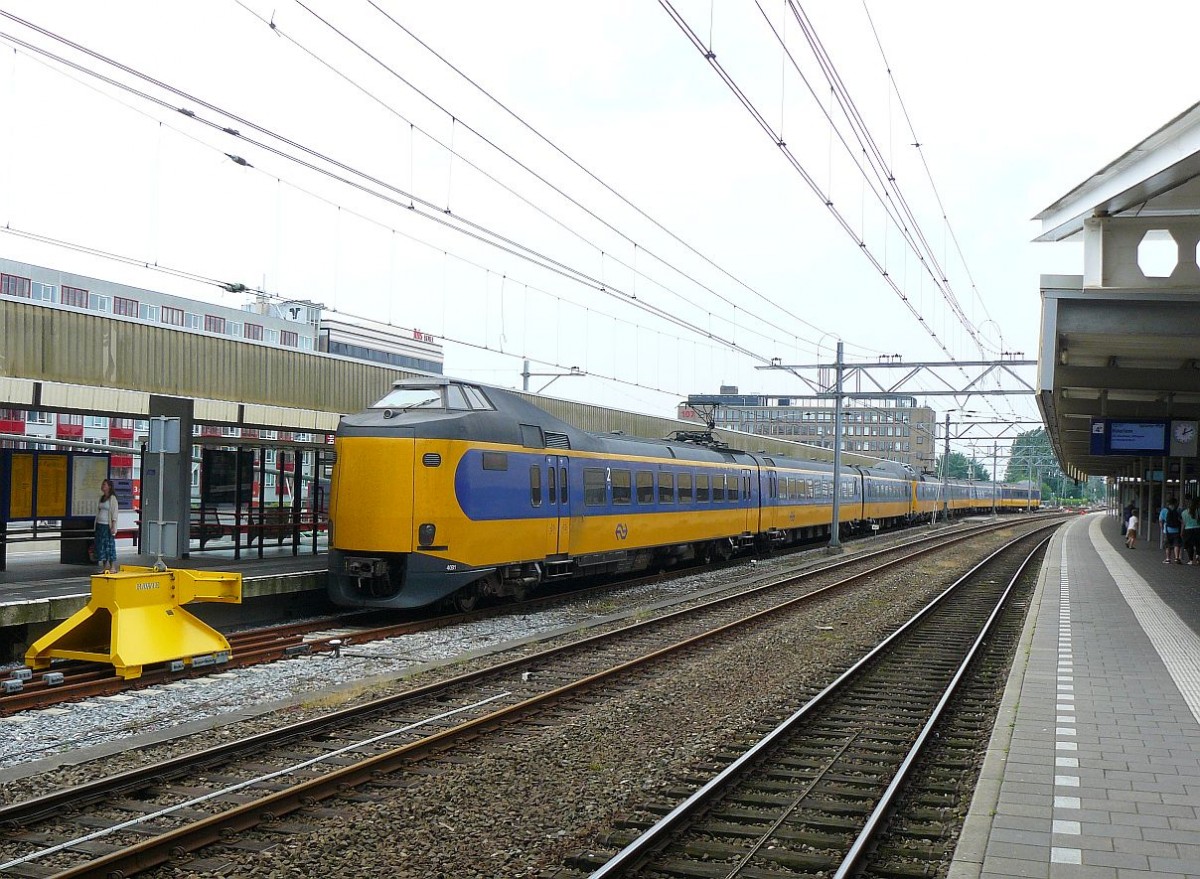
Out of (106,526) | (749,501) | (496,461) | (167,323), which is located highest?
(167,323)

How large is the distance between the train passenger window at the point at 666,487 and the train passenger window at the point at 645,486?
52cm

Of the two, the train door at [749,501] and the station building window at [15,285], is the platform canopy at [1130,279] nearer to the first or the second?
the train door at [749,501]

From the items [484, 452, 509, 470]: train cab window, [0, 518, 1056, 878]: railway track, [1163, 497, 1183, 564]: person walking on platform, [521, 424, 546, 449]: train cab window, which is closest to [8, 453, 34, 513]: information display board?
[484, 452, 509, 470]: train cab window

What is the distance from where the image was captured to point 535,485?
661 inches

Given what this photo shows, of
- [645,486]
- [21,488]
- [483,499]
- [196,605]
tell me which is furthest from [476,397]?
[21,488]

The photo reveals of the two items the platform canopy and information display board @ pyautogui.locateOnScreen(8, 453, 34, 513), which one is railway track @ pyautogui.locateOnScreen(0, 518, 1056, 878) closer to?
the platform canopy

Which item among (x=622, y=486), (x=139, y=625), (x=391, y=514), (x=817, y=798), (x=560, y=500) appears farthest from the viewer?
(x=622, y=486)

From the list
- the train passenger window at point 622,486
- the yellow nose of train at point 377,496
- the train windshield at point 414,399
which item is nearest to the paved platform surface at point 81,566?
the yellow nose of train at point 377,496

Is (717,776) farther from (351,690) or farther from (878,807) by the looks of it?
(351,690)

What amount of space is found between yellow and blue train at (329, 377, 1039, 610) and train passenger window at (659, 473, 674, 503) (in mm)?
42

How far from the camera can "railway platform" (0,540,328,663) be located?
40.1ft

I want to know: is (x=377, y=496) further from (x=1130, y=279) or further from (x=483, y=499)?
(x=1130, y=279)

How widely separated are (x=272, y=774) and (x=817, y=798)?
3803 mm

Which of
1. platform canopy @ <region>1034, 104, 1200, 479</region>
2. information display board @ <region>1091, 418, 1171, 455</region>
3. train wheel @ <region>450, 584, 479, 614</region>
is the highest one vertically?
platform canopy @ <region>1034, 104, 1200, 479</region>
